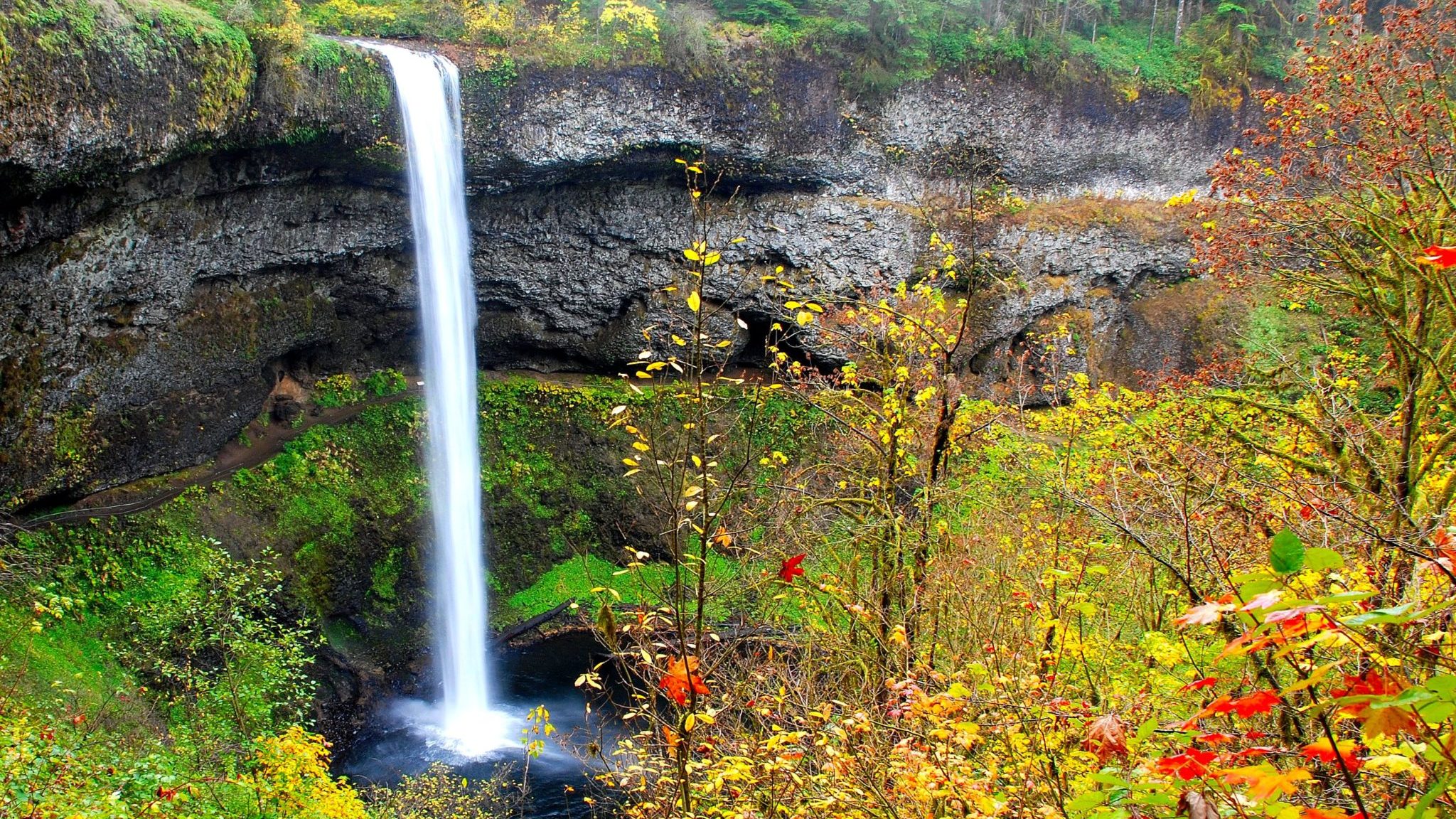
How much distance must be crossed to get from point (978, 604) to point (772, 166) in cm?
1275

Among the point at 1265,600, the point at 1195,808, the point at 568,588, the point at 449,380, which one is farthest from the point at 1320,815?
the point at 568,588

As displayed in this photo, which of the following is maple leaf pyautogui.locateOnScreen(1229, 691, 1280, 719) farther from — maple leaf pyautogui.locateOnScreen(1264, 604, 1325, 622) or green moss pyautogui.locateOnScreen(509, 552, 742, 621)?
green moss pyautogui.locateOnScreen(509, 552, 742, 621)

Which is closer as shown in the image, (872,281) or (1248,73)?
(872,281)

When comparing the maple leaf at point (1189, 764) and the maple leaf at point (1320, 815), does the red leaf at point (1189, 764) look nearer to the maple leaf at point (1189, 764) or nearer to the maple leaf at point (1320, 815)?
the maple leaf at point (1189, 764)

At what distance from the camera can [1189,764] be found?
1899mm

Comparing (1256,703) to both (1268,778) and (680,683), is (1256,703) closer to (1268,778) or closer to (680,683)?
(1268,778)

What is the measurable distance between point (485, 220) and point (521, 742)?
32.2ft

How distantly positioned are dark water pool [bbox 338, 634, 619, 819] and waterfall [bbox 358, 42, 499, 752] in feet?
1.32

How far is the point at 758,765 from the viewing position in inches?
189

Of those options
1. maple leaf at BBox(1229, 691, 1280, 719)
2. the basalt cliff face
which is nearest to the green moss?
the basalt cliff face

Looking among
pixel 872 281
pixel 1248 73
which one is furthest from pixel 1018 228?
pixel 1248 73

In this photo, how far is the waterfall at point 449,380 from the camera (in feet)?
48.0

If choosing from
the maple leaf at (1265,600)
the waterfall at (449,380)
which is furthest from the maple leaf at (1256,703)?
the waterfall at (449,380)

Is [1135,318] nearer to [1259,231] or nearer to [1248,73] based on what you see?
[1248,73]
